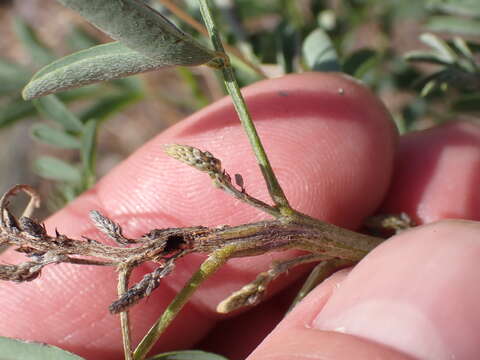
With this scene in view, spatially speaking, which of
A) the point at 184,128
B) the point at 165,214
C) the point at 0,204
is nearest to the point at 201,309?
the point at 165,214

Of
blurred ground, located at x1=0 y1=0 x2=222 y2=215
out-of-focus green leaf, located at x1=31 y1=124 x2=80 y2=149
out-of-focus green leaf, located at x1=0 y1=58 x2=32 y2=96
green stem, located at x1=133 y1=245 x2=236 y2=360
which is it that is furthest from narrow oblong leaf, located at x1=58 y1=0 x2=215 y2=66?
blurred ground, located at x1=0 y1=0 x2=222 y2=215

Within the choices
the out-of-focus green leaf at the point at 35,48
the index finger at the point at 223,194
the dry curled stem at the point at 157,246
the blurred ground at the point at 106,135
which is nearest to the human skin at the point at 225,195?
the index finger at the point at 223,194

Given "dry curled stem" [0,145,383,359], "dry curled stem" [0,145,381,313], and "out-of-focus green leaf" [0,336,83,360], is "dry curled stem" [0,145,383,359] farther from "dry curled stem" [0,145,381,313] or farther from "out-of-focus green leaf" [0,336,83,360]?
"out-of-focus green leaf" [0,336,83,360]

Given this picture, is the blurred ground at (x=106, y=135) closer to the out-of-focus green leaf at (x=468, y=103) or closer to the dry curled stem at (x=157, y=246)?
the out-of-focus green leaf at (x=468, y=103)

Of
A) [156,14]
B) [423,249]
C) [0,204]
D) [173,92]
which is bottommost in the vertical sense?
[173,92]

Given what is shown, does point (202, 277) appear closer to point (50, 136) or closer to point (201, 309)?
point (201, 309)

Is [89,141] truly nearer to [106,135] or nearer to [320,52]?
[320,52]

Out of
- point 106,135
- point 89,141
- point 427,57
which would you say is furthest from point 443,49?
point 106,135
